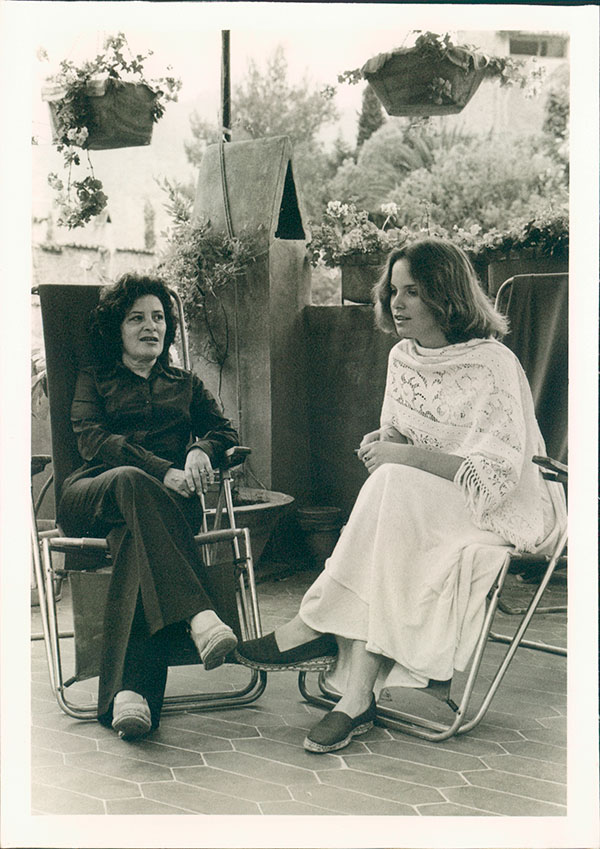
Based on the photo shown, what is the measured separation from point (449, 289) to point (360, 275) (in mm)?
1748

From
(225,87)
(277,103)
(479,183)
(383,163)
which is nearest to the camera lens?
(225,87)

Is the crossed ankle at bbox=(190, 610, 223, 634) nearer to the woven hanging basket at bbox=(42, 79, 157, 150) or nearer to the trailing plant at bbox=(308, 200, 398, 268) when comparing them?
the woven hanging basket at bbox=(42, 79, 157, 150)

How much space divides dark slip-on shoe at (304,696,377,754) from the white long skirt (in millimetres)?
142

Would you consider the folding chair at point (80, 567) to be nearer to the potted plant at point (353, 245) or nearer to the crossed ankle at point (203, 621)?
the crossed ankle at point (203, 621)

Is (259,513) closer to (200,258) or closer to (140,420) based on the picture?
(140,420)

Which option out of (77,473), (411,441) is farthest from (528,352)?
(77,473)

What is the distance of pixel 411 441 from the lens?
328 centimetres

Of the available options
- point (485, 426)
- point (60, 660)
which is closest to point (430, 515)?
point (485, 426)

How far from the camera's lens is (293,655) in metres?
3.06

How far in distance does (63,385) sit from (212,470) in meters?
0.64

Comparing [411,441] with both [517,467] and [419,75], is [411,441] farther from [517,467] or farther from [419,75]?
[419,75]

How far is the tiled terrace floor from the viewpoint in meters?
2.54

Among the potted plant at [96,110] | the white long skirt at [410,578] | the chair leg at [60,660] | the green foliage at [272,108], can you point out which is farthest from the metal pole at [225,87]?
the chair leg at [60,660]

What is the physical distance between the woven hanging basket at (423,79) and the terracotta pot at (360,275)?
1.09 meters
